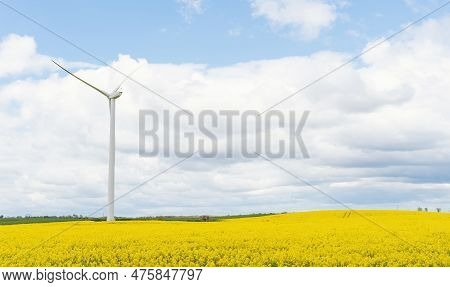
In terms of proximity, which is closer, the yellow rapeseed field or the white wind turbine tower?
the yellow rapeseed field

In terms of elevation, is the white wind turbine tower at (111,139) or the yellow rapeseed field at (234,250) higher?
the white wind turbine tower at (111,139)

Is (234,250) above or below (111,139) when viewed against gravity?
below

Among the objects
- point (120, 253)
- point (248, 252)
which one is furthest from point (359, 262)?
point (120, 253)

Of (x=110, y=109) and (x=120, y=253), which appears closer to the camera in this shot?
(x=120, y=253)

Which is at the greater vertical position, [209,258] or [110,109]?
[110,109]

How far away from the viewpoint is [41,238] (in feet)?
84.8

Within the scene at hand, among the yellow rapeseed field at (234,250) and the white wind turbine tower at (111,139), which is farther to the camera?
the white wind turbine tower at (111,139)

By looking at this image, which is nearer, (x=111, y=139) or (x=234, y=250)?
(x=234, y=250)

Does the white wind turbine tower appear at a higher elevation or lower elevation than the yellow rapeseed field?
higher
